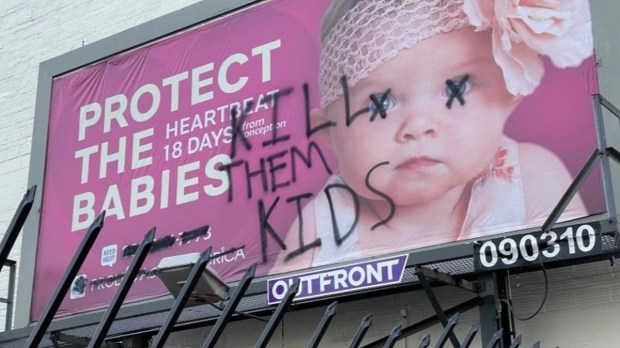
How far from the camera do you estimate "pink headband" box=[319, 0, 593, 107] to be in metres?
8.85

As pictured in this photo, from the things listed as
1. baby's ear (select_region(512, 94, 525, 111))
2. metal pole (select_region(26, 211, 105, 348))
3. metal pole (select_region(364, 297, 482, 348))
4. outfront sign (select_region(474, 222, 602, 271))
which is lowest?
metal pole (select_region(26, 211, 105, 348))

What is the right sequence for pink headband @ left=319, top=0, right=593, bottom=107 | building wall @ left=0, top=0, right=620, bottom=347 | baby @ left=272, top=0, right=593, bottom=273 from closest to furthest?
building wall @ left=0, top=0, right=620, bottom=347 < baby @ left=272, top=0, right=593, bottom=273 < pink headband @ left=319, top=0, right=593, bottom=107

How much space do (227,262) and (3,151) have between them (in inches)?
208

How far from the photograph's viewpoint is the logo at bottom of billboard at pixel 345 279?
8398 millimetres

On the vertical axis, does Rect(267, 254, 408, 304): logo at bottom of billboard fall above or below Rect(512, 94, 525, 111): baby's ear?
below

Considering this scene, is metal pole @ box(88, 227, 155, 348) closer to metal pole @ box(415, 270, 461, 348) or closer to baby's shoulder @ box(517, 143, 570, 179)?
metal pole @ box(415, 270, 461, 348)

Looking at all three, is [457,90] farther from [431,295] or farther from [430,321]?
[430,321]

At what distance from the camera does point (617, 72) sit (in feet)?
27.8

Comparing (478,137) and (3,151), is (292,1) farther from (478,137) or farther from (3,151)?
(3,151)

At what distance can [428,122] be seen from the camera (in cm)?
932

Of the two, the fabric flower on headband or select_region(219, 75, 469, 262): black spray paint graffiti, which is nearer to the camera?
the fabric flower on headband

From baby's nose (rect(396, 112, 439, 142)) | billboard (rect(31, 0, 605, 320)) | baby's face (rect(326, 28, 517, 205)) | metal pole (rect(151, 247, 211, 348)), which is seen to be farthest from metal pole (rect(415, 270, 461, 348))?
metal pole (rect(151, 247, 211, 348))

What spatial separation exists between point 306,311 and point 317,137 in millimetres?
1740

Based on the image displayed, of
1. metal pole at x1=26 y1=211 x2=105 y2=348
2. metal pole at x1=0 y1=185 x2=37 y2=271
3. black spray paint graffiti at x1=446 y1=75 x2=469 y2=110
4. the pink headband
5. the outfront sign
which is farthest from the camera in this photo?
black spray paint graffiti at x1=446 y1=75 x2=469 y2=110
